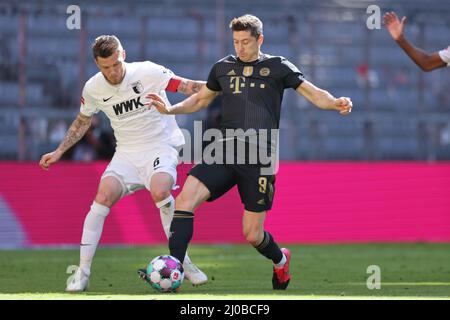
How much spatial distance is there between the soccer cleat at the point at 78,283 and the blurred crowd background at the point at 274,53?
947 centimetres

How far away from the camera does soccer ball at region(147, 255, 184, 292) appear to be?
8477 millimetres

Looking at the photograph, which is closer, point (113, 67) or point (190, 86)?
point (113, 67)

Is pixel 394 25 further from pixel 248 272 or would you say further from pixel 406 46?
pixel 248 272

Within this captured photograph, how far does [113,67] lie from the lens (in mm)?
9328

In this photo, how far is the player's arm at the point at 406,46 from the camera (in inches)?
340

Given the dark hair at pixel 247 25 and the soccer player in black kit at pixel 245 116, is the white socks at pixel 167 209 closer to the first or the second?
the soccer player in black kit at pixel 245 116

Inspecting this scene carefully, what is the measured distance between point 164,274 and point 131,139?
1798 millimetres

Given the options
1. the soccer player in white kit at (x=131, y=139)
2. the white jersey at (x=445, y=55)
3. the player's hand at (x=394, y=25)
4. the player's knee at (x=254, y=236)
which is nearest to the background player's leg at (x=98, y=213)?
the soccer player in white kit at (x=131, y=139)

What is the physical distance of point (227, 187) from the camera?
902 centimetres

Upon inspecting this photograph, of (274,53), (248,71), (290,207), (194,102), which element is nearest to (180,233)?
(194,102)

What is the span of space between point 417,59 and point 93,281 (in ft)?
12.4

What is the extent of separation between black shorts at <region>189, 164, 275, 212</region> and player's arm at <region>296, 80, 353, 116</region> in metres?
0.75

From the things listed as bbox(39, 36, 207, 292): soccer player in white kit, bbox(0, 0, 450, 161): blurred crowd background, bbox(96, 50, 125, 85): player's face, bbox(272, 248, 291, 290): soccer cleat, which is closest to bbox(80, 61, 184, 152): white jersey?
bbox(39, 36, 207, 292): soccer player in white kit
